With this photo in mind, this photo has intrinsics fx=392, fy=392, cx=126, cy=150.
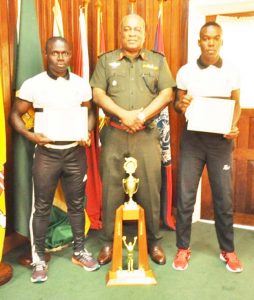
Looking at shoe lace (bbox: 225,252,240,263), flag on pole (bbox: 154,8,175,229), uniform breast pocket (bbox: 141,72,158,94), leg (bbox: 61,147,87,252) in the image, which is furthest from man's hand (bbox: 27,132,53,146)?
shoe lace (bbox: 225,252,240,263)

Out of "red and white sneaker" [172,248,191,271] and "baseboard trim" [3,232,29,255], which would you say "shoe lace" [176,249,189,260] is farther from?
"baseboard trim" [3,232,29,255]

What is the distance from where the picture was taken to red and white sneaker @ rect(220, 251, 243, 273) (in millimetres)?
2539

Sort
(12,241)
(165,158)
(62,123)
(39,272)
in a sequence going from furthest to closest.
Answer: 1. (165,158)
2. (12,241)
3. (39,272)
4. (62,123)

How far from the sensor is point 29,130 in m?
2.54

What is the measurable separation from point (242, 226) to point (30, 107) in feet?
6.77

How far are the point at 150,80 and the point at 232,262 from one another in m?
1.30

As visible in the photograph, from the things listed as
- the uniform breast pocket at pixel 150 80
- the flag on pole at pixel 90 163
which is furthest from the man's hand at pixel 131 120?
the flag on pole at pixel 90 163

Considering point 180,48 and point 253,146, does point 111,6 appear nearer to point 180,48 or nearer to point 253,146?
point 180,48

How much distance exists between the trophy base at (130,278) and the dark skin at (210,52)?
98cm

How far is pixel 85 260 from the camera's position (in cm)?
260

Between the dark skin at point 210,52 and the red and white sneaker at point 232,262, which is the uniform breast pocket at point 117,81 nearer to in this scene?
the dark skin at point 210,52

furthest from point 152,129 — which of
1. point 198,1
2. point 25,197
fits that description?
point 198,1

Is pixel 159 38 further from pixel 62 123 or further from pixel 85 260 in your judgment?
pixel 85 260

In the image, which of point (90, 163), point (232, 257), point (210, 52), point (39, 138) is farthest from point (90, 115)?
point (232, 257)
